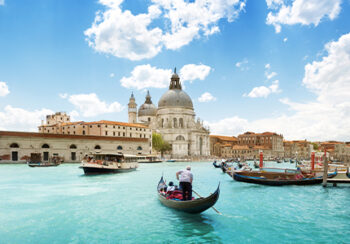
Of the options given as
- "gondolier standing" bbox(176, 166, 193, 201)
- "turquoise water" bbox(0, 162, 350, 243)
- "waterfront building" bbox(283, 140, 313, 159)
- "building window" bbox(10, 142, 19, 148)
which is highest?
"building window" bbox(10, 142, 19, 148)

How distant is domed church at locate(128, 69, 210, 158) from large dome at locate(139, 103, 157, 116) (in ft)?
13.1

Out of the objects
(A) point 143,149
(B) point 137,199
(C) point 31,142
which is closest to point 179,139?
(A) point 143,149

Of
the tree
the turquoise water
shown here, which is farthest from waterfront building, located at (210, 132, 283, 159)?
the turquoise water

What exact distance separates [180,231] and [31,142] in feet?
125

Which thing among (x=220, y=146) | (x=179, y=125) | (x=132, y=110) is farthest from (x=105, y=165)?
(x=220, y=146)

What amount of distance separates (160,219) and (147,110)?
7991 centimetres

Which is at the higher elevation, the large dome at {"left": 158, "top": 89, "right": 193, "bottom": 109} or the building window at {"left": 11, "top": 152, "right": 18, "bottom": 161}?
the large dome at {"left": 158, "top": 89, "right": 193, "bottom": 109}

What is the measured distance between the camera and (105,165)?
27188mm

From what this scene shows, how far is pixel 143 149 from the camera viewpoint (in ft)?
182

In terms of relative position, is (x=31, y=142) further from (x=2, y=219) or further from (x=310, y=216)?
(x=310, y=216)

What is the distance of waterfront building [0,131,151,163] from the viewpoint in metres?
39.8

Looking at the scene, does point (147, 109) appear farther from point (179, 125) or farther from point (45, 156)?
point (45, 156)

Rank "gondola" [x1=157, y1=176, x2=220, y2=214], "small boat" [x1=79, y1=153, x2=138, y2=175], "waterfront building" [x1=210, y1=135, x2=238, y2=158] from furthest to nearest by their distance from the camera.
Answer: "waterfront building" [x1=210, y1=135, x2=238, y2=158], "small boat" [x1=79, y1=153, x2=138, y2=175], "gondola" [x1=157, y1=176, x2=220, y2=214]

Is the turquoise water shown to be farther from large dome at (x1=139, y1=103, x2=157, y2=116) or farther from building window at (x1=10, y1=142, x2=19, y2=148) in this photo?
large dome at (x1=139, y1=103, x2=157, y2=116)
